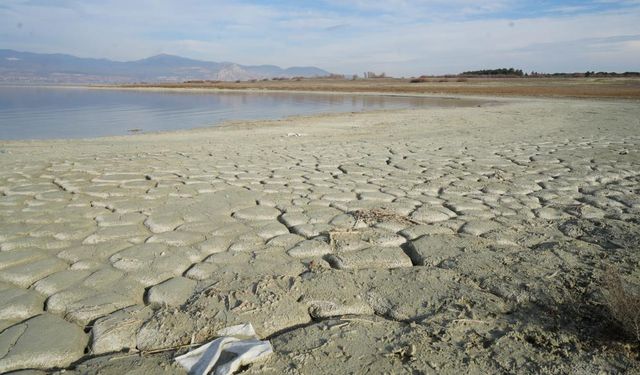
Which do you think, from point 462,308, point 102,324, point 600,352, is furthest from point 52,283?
point 600,352

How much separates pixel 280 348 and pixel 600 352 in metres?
1.26

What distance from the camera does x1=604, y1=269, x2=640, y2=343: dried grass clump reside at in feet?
5.31

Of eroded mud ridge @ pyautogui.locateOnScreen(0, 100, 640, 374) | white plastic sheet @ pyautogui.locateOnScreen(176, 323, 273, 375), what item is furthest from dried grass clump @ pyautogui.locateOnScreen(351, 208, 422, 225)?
white plastic sheet @ pyautogui.locateOnScreen(176, 323, 273, 375)

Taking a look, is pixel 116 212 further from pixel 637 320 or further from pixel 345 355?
pixel 637 320

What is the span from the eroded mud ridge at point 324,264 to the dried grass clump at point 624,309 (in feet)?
0.22

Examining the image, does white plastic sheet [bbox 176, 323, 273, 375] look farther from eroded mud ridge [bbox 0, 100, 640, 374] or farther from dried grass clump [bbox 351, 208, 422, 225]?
dried grass clump [bbox 351, 208, 422, 225]

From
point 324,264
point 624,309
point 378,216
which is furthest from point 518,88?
point 624,309

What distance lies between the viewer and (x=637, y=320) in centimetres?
161

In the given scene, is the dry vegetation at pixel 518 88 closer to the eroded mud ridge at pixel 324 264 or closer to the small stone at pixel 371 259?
the eroded mud ridge at pixel 324 264

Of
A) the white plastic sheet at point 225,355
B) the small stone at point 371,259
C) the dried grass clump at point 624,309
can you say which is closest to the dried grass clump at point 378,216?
the small stone at point 371,259

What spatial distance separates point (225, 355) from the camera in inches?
63.2

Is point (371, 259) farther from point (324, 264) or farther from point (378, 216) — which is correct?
point (378, 216)

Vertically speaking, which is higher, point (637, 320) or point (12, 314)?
point (637, 320)

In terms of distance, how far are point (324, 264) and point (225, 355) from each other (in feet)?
3.20
